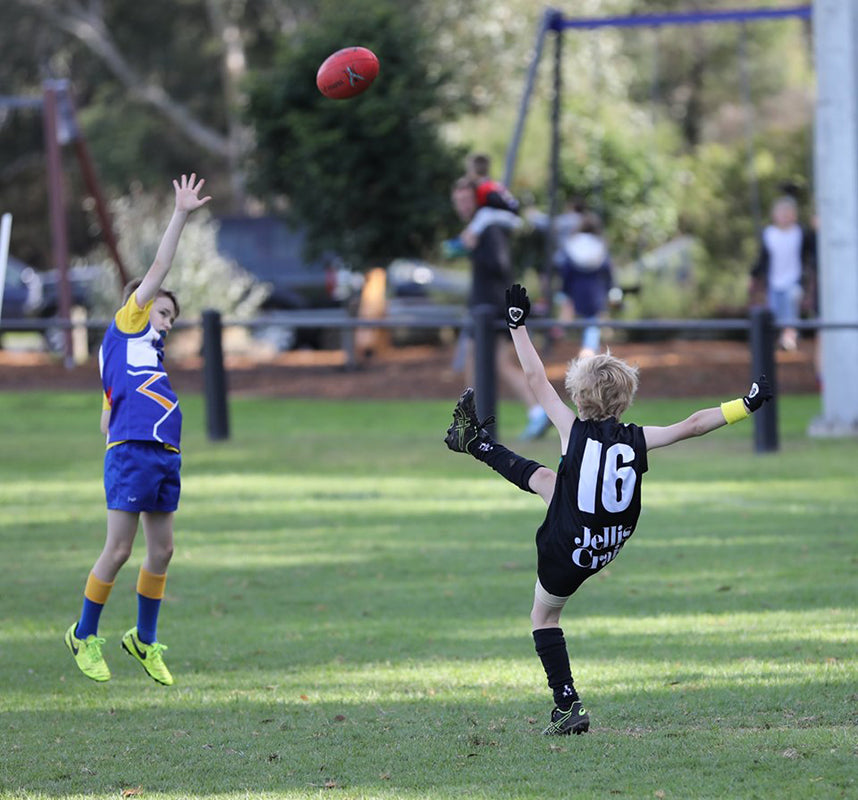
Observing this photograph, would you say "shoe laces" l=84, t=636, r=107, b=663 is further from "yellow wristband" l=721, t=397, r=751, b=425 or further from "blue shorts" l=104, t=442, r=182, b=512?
"yellow wristband" l=721, t=397, r=751, b=425

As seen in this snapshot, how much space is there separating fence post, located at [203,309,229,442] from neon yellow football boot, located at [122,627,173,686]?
833 centimetres

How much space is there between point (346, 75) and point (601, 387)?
351 centimetres

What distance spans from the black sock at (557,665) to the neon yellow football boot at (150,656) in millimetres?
1850

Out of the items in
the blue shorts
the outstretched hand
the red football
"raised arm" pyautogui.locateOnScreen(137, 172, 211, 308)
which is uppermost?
the red football

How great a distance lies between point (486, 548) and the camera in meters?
9.78

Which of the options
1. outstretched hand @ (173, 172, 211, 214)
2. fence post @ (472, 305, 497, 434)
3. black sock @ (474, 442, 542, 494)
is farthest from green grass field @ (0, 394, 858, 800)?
outstretched hand @ (173, 172, 211, 214)

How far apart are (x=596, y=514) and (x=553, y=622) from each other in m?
0.47

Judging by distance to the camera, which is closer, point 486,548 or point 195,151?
point 486,548

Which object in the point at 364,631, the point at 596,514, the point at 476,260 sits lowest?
the point at 364,631

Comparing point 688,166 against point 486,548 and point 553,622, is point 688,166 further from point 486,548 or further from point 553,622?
point 553,622

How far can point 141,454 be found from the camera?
21.6ft

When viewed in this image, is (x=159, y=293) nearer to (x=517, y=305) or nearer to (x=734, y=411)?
(x=517, y=305)

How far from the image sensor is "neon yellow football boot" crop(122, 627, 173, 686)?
6.59 meters

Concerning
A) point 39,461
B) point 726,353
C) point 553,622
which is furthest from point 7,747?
point 726,353
